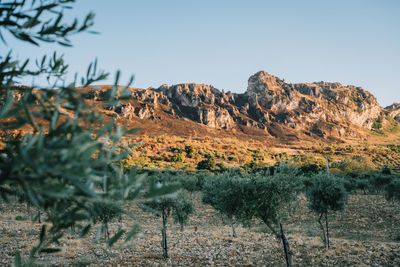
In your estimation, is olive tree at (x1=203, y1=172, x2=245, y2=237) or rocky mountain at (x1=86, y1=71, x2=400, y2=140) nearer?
olive tree at (x1=203, y1=172, x2=245, y2=237)

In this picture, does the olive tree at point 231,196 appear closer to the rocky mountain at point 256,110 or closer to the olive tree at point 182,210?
the olive tree at point 182,210

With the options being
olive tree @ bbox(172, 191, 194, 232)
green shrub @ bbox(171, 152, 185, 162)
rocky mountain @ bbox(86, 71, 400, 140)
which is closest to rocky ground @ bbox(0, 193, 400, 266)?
olive tree @ bbox(172, 191, 194, 232)

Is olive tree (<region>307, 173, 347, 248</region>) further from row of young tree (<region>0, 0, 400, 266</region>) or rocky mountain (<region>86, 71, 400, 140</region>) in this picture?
rocky mountain (<region>86, 71, 400, 140</region>)

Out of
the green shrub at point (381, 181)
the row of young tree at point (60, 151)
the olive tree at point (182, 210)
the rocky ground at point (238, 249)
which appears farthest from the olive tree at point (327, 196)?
the green shrub at point (381, 181)

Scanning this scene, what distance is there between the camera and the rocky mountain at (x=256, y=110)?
15512 cm

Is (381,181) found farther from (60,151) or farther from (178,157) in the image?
(178,157)

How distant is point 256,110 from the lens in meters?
177

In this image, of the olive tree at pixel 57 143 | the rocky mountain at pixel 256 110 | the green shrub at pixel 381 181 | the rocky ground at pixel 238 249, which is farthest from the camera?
the rocky mountain at pixel 256 110

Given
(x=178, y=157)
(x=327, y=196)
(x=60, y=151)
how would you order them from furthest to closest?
(x=178, y=157) → (x=327, y=196) → (x=60, y=151)

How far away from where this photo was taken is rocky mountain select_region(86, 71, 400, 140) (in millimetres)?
155125

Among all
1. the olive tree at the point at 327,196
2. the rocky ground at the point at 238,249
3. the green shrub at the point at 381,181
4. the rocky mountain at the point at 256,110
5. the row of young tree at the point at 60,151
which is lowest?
the rocky ground at the point at 238,249

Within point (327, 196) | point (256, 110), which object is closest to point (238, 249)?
point (327, 196)

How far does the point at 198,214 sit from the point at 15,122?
36923 millimetres

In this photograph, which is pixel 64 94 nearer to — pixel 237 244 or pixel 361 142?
pixel 237 244
